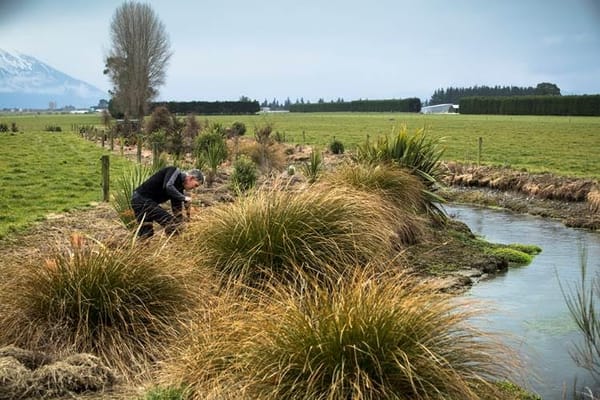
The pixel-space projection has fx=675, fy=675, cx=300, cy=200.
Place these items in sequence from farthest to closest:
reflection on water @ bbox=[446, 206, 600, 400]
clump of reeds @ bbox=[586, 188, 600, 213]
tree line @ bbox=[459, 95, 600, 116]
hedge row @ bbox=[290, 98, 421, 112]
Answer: hedge row @ bbox=[290, 98, 421, 112], tree line @ bbox=[459, 95, 600, 116], clump of reeds @ bbox=[586, 188, 600, 213], reflection on water @ bbox=[446, 206, 600, 400]

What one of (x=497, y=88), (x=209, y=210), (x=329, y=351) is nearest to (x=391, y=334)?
(x=329, y=351)

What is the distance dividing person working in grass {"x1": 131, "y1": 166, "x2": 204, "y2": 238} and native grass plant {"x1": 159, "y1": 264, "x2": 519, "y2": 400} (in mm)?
3570

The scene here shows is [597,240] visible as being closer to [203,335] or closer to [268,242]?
[268,242]

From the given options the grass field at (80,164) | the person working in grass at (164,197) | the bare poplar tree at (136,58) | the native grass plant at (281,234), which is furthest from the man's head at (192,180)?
the bare poplar tree at (136,58)

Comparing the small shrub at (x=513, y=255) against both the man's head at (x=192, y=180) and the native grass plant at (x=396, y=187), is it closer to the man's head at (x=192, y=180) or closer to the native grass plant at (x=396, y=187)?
the native grass plant at (x=396, y=187)

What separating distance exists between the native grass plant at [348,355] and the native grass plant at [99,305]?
0.81 metres

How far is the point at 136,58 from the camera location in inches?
3297

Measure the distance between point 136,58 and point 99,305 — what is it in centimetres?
8224

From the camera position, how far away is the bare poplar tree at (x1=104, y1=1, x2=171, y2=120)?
8119 cm

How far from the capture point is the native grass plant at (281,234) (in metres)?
7.22

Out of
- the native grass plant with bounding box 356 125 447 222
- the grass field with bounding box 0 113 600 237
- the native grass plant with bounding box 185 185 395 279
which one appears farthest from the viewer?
the grass field with bounding box 0 113 600 237

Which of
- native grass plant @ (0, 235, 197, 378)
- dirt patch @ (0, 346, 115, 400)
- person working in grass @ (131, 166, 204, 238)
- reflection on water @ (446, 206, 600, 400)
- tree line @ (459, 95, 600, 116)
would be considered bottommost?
reflection on water @ (446, 206, 600, 400)

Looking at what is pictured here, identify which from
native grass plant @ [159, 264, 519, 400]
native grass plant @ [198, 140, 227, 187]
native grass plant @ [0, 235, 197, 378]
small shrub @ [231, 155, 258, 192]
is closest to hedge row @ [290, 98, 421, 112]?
native grass plant @ [198, 140, 227, 187]

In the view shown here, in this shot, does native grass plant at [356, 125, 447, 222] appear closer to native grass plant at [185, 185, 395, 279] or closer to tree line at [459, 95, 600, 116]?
native grass plant at [185, 185, 395, 279]
